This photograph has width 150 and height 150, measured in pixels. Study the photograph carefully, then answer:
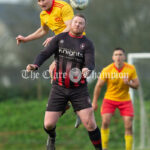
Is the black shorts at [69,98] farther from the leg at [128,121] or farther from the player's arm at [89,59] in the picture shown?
the leg at [128,121]

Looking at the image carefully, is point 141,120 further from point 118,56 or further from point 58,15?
point 58,15

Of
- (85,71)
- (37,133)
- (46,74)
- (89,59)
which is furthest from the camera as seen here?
(37,133)

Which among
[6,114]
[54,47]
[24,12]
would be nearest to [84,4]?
[54,47]

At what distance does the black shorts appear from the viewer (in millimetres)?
6203

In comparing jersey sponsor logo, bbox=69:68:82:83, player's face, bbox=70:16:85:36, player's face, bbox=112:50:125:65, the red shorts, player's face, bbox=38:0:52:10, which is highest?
player's face, bbox=38:0:52:10

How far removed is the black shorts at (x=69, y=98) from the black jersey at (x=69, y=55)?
0.30ft

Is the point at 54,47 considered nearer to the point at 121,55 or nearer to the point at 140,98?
the point at 121,55

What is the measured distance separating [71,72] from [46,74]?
5135 mm

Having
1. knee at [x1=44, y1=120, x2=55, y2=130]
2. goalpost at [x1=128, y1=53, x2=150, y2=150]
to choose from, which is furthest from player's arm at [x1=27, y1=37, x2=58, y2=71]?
goalpost at [x1=128, y1=53, x2=150, y2=150]

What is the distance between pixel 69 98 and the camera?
6.30 meters

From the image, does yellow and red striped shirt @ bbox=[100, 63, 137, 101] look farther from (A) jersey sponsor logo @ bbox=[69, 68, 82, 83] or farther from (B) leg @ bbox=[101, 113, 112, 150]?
(A) jersey sponsor logo @ bbox=[69, 68, 82, 83]

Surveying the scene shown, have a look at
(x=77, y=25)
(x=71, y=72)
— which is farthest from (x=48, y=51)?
(x=77, y=25)

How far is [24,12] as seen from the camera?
22609 millimetres

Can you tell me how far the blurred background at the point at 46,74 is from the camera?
1350 cm
